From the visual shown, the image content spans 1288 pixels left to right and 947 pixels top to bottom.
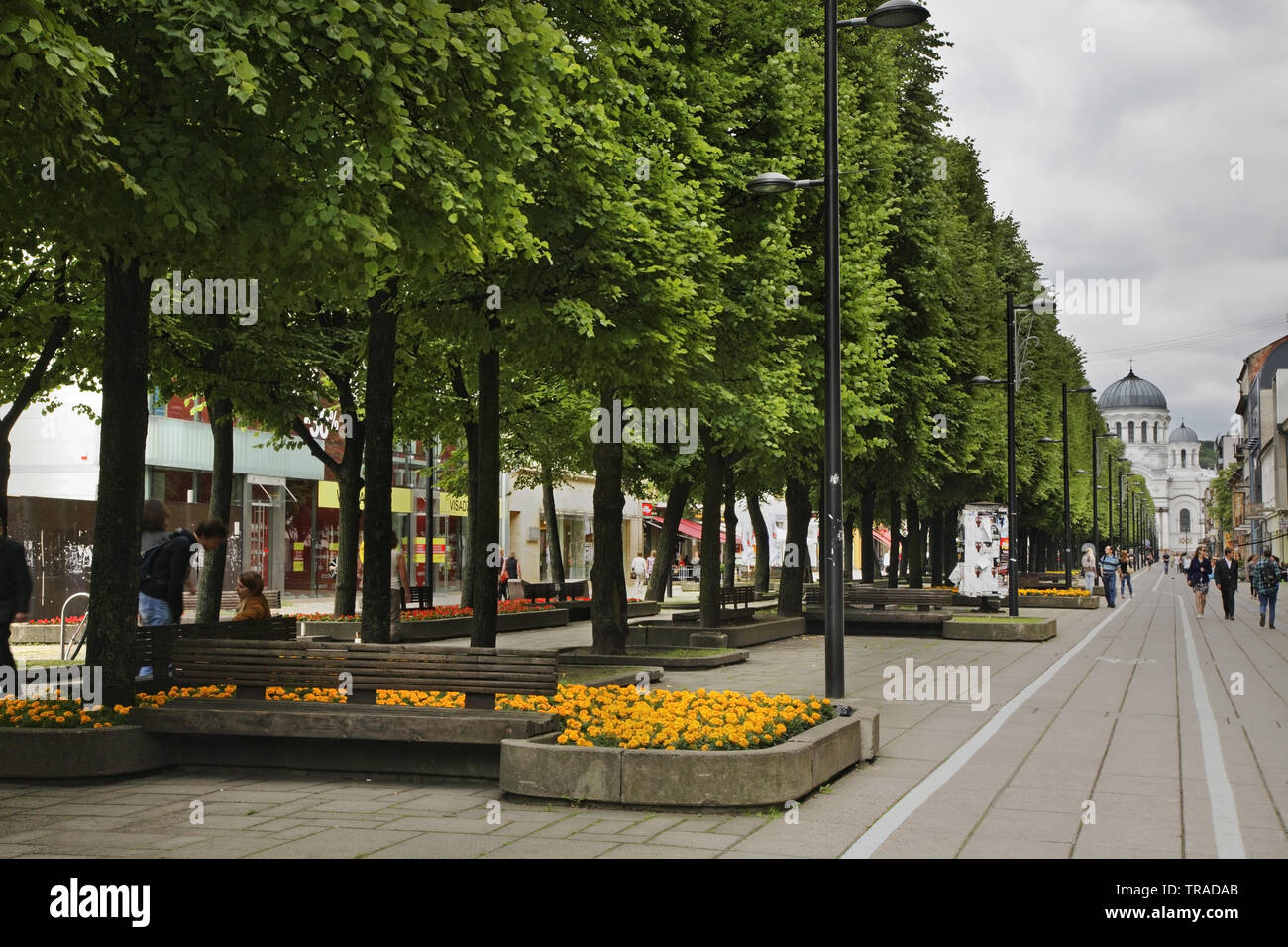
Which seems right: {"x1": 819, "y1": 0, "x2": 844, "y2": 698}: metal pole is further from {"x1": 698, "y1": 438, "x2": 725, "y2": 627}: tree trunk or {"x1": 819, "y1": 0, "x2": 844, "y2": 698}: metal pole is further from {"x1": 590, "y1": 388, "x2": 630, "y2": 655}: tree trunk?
{"x1": 698, "y1": 438, "x2": 725, "y2": 627}: tree trunk

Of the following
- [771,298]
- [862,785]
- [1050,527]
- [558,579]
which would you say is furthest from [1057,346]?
[862,785]

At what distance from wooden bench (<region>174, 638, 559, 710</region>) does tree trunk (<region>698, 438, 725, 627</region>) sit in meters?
12.9

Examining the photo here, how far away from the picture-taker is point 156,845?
7.42m

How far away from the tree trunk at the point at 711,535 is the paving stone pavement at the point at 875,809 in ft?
33.0

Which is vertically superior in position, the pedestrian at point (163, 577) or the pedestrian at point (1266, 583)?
the pedestrian at point (163, 577)

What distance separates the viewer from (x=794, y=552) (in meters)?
28.6

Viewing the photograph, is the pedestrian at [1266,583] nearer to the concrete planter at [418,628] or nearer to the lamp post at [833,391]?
the concrete planter at [418,628]

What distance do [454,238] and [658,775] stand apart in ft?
14.6

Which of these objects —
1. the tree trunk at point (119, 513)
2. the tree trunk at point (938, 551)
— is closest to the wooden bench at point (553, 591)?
the tree trunk at point (938, 551)

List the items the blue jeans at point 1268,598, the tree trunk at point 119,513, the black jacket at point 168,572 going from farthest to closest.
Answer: the blue jeans at point 1268,598 < the black jacket at point 168,572 < the tree trunk at point 119,513

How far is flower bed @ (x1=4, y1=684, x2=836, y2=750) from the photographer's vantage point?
9.01m

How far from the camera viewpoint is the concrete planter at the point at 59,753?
9469 millimetres

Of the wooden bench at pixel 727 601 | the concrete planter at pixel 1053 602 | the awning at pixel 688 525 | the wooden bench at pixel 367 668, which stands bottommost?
the concrete planter at pixel 1053 602
